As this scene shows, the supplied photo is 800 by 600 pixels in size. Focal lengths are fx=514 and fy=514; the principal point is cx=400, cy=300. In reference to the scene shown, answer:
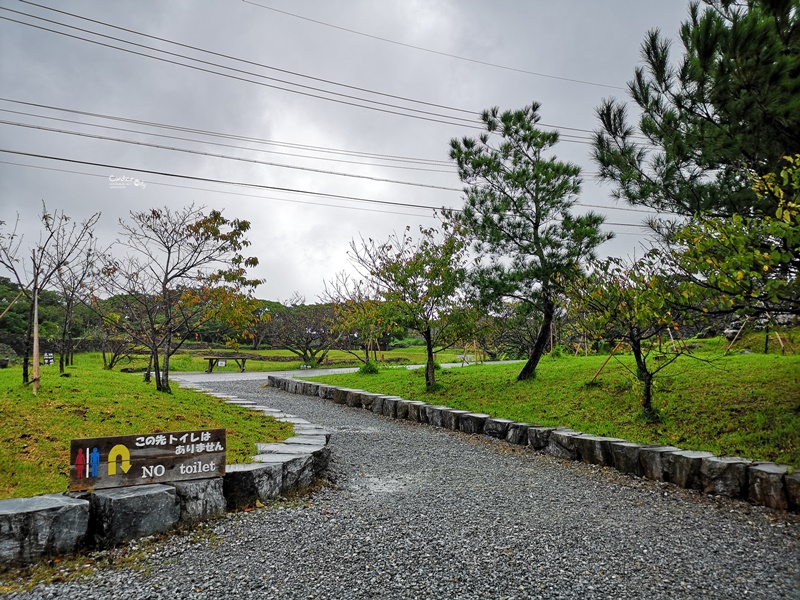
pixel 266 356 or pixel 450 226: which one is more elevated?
pixel 450 226

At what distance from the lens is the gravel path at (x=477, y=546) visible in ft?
8.71

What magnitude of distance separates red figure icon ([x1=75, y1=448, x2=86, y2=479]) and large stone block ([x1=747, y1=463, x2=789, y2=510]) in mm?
4993

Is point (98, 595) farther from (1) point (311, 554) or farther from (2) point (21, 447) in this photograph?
(2) point (21, 447)

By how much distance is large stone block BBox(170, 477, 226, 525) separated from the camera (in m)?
3.48

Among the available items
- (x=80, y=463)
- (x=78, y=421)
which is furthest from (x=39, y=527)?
(x=78, y=421)

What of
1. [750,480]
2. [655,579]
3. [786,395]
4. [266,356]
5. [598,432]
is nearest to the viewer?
[655,579]

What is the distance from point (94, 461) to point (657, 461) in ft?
15.6

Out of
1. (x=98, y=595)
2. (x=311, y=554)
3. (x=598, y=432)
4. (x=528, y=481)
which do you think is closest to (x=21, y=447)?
(x=98, y=595)

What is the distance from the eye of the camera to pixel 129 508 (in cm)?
318

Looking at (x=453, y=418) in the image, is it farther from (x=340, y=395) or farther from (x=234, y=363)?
(x=234, y=363)

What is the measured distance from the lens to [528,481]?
4883 millimetres

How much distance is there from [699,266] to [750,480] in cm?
186

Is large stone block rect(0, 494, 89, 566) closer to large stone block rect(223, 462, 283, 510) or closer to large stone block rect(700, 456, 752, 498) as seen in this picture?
large stone block rect(223, 462, 283, 510)

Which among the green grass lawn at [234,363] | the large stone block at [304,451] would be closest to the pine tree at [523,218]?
the large stone block at [304,451]
